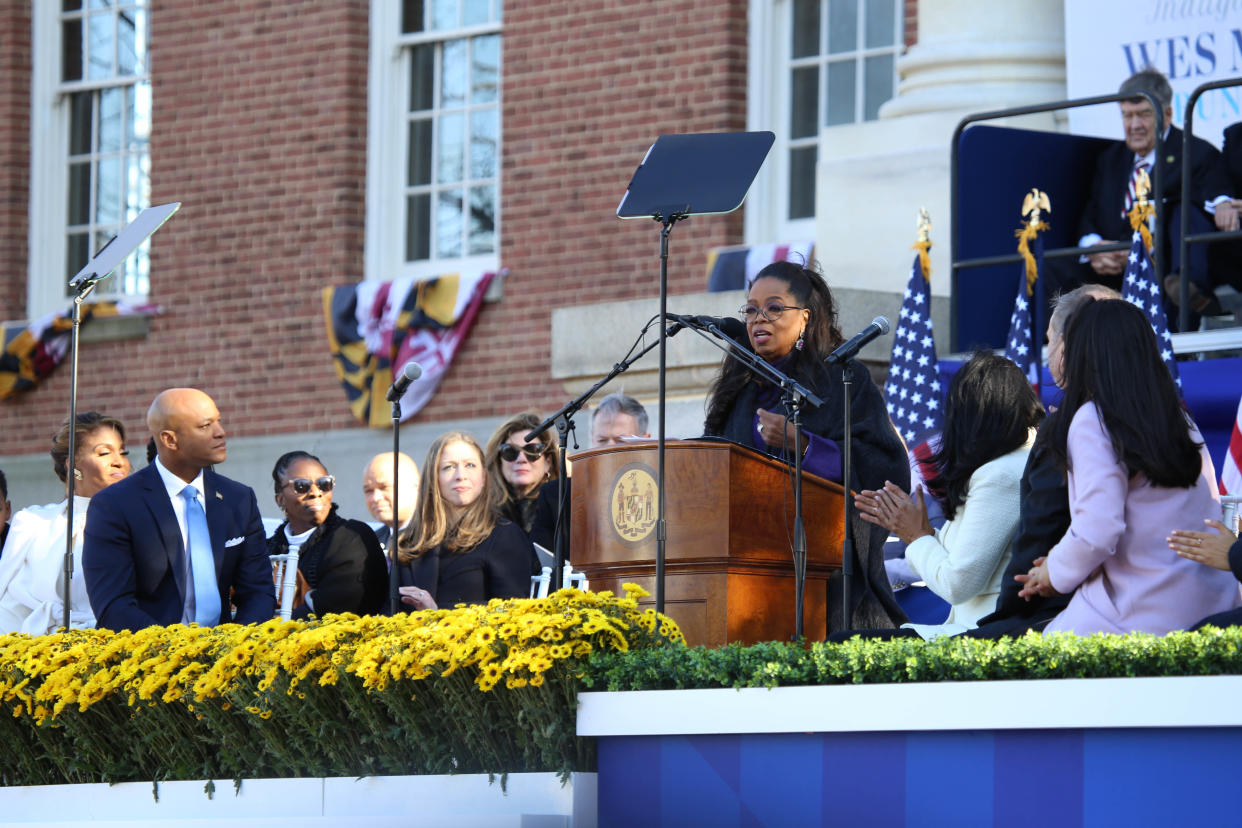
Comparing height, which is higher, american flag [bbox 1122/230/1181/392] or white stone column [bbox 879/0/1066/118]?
white stone column [bbox 879/0/1066/118]

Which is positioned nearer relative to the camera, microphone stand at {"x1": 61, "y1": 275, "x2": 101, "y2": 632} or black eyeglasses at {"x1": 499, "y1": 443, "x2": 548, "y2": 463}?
microphone stand at {"x1": 61, "y1": 275, "x2": 101, "y2": 632}

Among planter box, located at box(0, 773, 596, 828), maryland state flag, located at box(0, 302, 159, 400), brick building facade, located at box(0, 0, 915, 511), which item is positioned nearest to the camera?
planter box, located at box(0, 773, 596, 828)

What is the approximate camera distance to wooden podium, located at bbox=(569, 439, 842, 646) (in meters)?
5.99

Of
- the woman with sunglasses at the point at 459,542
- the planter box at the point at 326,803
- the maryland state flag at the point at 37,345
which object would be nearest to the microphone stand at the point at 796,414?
the planter box at the point at 326,803

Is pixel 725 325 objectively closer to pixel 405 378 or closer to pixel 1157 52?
pixel 405 378

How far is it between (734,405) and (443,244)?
780 centimetres

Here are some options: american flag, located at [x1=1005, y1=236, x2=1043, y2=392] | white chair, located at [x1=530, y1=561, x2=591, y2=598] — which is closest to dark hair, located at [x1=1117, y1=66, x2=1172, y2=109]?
american flag, located at [x1=1005, y1=236, x2=1043, y2=392]

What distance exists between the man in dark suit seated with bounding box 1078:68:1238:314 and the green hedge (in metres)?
4.36

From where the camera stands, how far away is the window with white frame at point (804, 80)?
41.9ft

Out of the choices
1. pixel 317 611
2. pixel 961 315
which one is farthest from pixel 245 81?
pixel 317 611

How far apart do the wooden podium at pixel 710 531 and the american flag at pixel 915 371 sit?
301 cm

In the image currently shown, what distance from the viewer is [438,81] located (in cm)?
1459

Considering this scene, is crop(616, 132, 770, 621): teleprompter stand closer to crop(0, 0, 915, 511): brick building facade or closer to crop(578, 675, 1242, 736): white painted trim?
crop(578, 675, 1242, 736): white painted trim

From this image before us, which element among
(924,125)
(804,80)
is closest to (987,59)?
(924,125)
